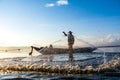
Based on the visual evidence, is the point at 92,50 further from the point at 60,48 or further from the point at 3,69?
the point at 3,69

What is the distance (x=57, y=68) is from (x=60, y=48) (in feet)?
112

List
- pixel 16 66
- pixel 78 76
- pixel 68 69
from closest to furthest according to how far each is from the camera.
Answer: pixel 78 76 < pixel 68 69 < pixel 16 66

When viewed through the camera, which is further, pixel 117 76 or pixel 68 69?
pixel 68 69

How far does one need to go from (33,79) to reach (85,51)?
4176 centimetres

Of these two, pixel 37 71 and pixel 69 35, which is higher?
pixel 69 35

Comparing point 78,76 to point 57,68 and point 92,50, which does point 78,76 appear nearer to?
point 57,68

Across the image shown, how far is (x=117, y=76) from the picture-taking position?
22.2m

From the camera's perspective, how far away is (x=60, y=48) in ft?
200

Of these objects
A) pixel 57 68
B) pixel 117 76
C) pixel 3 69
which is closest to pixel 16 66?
pixel 3 69

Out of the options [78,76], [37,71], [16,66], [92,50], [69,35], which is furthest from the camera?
[92,50]

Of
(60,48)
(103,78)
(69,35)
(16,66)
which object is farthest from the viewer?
(60,48)

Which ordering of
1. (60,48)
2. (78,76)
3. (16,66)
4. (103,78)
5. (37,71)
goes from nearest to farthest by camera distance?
(103,78)
(78,76)
(37,71)
(16,66)
(60,48)

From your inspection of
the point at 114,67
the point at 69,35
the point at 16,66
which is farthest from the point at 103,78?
the point at 69,35

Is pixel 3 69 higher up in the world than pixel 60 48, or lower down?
lower down
